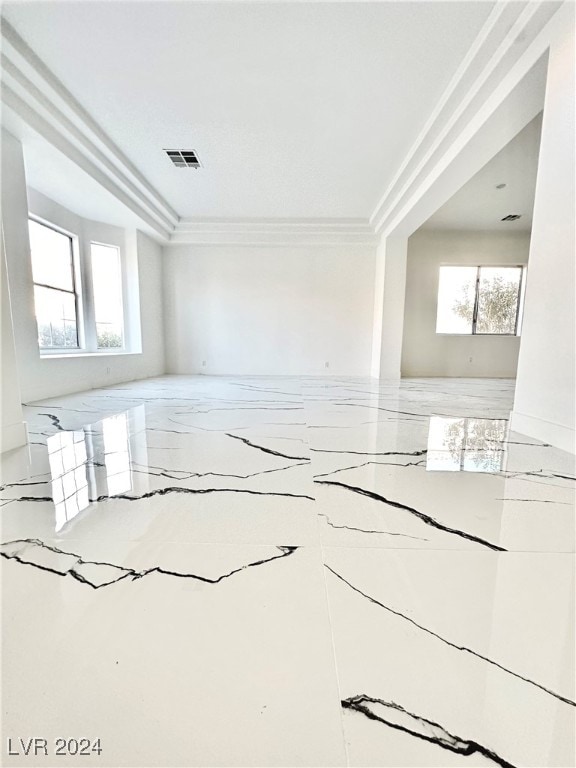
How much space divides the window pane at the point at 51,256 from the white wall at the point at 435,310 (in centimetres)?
617

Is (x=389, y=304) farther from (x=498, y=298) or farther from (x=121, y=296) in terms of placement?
(x=121, y=296)

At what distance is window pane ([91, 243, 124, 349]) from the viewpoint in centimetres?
540

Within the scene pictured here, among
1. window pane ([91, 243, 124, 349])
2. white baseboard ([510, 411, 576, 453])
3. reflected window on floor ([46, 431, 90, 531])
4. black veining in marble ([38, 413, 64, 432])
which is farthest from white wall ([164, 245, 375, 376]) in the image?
Result: reflected window on floor ([46, 431, 90, 531])

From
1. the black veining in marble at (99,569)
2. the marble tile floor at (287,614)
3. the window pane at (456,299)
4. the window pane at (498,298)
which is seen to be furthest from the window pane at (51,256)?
the window pane at (498,298)

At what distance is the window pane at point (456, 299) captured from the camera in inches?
271

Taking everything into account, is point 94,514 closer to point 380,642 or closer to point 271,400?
point 380,642

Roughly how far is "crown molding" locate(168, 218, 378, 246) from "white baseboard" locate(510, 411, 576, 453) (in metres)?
4.84

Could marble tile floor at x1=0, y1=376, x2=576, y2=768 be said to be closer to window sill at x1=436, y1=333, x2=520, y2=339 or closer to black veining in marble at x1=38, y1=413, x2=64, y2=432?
black veining in marble at x1=38, y1=413, x2=64, y2=432

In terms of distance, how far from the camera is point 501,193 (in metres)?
4.99

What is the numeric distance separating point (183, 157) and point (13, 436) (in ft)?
12.0

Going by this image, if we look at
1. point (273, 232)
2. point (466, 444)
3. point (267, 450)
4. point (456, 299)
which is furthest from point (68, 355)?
point (456, 299)

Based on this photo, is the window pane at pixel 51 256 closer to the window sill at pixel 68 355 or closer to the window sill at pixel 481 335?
the window sill at pixel 68 355

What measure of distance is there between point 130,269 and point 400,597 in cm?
637

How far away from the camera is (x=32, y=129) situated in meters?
3.05
